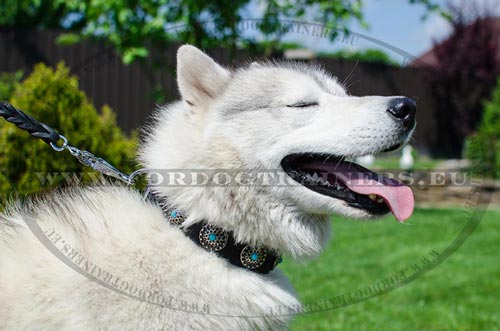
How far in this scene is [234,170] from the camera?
2.57 meters

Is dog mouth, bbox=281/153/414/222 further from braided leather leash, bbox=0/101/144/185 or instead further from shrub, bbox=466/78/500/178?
shrub, bbox=466/78/500/178

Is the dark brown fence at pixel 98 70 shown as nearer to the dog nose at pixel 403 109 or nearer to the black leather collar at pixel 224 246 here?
the dog nose at pixel 403 109

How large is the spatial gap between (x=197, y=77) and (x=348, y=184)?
89cm

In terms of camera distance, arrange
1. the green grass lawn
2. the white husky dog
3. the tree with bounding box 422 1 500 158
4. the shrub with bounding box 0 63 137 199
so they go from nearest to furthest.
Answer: the white husky dog, the shrub with bounding box 0 63 137 199, the green grass lawn, the tree with bounding box 422 1 500 158

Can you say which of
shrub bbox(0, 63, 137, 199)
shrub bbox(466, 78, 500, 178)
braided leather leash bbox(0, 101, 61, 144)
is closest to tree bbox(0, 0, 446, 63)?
shrub bbox(0, 63, 137, 199)

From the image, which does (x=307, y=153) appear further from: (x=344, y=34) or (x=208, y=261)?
(x=344, y=34)

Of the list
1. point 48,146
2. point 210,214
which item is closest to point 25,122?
point 210,214

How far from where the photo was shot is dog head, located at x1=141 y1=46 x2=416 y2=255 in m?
2.55

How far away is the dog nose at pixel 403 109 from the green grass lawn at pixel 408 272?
68 centimetres

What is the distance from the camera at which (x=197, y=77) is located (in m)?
2.77

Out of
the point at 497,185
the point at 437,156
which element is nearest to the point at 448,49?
the point at 437,156

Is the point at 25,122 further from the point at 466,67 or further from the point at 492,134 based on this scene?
the point at 466,67

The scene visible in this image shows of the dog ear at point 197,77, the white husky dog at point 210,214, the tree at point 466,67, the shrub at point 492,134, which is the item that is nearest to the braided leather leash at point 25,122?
the white husky dog at point 210,214

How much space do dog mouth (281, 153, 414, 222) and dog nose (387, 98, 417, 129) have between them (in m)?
0.31
